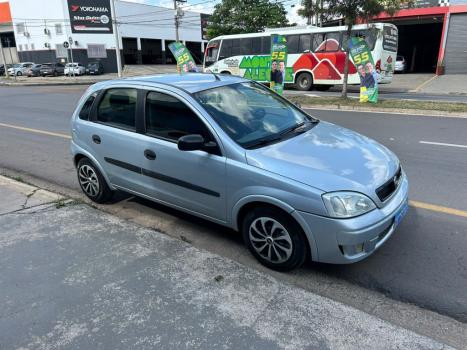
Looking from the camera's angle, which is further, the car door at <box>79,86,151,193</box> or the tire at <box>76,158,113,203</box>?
the tire at <box>76,158,113,203</box>

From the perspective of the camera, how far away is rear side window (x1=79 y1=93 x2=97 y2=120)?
478 cm

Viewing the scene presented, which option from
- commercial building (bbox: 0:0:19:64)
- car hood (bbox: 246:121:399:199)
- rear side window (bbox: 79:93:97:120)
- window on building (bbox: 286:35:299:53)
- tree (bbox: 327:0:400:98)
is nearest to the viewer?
car hood (bbox: 246:121:399:199)

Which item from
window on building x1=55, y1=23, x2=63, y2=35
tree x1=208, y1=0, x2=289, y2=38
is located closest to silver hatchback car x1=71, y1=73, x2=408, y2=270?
tree x1=208, y1=0, x2=289, y2=38

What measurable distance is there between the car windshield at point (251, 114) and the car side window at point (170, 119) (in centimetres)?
16

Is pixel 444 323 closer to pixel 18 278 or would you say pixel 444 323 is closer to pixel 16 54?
pixel 18 278

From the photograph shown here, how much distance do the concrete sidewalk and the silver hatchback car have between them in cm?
43

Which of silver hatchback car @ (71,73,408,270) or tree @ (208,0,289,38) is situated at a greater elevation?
tree @ (208,0,289,38)

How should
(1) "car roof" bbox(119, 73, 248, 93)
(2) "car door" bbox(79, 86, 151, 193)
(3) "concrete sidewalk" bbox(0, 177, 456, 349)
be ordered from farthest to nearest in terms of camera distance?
(2) "car door" bbox(79, 86, 151, 193), (1) "car roof" bbox(119, 73, 248, 93), (3) "concrete sidewalk" bbox(0, 177, 456, 349)

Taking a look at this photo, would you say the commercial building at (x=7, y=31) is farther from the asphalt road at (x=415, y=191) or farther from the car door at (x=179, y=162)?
the car door at (x=179, y=162)

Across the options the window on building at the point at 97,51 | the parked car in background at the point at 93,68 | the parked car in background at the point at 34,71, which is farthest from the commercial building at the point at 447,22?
the parked car in background at the point at 34,71

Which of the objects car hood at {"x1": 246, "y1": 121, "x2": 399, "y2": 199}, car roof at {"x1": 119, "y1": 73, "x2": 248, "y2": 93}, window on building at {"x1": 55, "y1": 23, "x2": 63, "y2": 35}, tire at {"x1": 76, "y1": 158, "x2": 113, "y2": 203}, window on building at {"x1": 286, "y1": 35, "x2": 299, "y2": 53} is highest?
window on building at {"x1": 55, "y1": 23, "x2": 63, "y2": 35}

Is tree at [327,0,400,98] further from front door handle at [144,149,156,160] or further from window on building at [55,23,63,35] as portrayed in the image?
window on building at [55,23,63,35]

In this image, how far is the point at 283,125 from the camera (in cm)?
401

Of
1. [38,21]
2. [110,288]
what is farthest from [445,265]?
[38,21]
